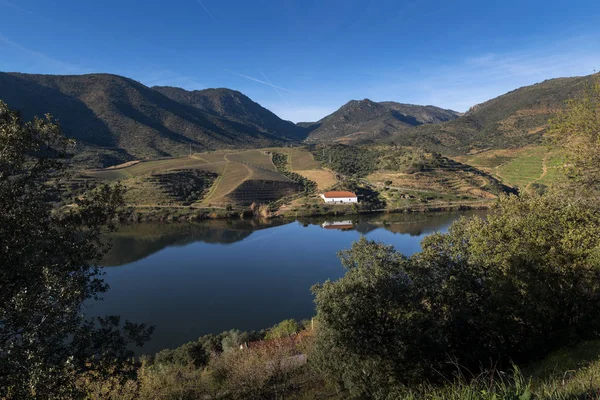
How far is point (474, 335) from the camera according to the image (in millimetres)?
12867

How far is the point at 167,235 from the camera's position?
63000 mm

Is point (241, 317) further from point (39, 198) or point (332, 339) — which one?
point (39, 198)

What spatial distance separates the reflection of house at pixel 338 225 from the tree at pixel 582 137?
177 feet

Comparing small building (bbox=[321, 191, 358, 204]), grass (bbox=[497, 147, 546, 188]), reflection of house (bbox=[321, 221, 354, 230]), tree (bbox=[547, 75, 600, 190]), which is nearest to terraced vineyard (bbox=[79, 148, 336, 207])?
small building (bbox=[321, 191, 358, 204])

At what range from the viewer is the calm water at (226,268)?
3077 cm

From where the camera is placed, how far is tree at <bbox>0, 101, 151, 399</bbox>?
5273 mm

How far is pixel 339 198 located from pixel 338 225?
627 inches

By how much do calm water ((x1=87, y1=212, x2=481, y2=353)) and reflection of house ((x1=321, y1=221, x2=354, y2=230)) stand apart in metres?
0.22

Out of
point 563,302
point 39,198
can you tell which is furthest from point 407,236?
point 39,198

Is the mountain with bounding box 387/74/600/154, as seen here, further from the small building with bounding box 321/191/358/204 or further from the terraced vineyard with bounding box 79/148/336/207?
the small building with bounding box 321/191/358/204

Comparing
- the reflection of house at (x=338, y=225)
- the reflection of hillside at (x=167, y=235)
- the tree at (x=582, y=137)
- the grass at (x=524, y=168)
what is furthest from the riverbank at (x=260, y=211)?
the tree at (x=582, y=137)

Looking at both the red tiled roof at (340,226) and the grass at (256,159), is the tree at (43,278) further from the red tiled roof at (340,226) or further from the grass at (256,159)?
the grass at (256,159)

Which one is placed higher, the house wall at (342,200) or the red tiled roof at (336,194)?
the red tiled roof at (336,194)

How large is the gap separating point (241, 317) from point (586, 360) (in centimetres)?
2616
